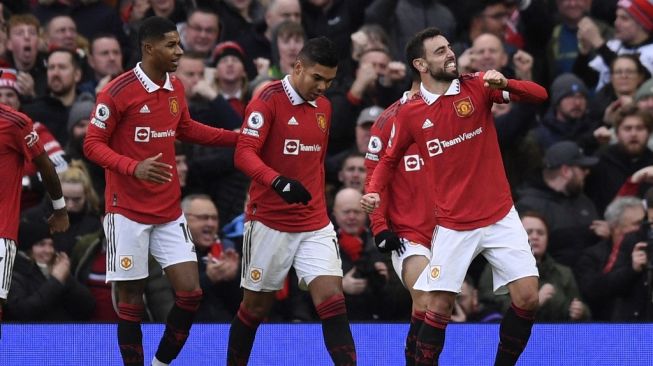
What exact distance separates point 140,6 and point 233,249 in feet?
14.4

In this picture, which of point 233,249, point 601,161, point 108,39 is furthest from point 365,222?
point 108,39

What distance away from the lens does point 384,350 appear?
12484mm

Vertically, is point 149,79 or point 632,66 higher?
point 149,79

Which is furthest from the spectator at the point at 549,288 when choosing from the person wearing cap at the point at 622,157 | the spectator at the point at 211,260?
the spectator at the point at 211,260

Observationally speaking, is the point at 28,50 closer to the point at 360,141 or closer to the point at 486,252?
the point at 360,141

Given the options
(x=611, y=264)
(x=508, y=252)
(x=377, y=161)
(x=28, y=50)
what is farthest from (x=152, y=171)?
(x=28, y=50)

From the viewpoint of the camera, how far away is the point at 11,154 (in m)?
11.4

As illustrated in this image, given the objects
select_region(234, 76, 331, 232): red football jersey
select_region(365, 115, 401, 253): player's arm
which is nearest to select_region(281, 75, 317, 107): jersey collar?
select_region(234, 76, 331, 232): red football jersey

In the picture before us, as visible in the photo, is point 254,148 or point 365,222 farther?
point 365,222

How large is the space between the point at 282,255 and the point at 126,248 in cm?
103

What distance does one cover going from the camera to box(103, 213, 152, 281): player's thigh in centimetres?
1150

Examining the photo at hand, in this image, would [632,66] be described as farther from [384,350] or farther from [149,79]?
[149,79]

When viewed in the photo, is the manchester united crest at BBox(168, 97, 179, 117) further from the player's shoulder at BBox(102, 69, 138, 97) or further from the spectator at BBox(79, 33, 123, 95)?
the spectator at BBox(79, 33, 123, 95)

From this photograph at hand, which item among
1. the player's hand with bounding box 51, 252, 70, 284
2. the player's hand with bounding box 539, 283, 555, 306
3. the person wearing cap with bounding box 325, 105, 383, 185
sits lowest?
the player's hand with bounding box 539, 283, 555, 306
